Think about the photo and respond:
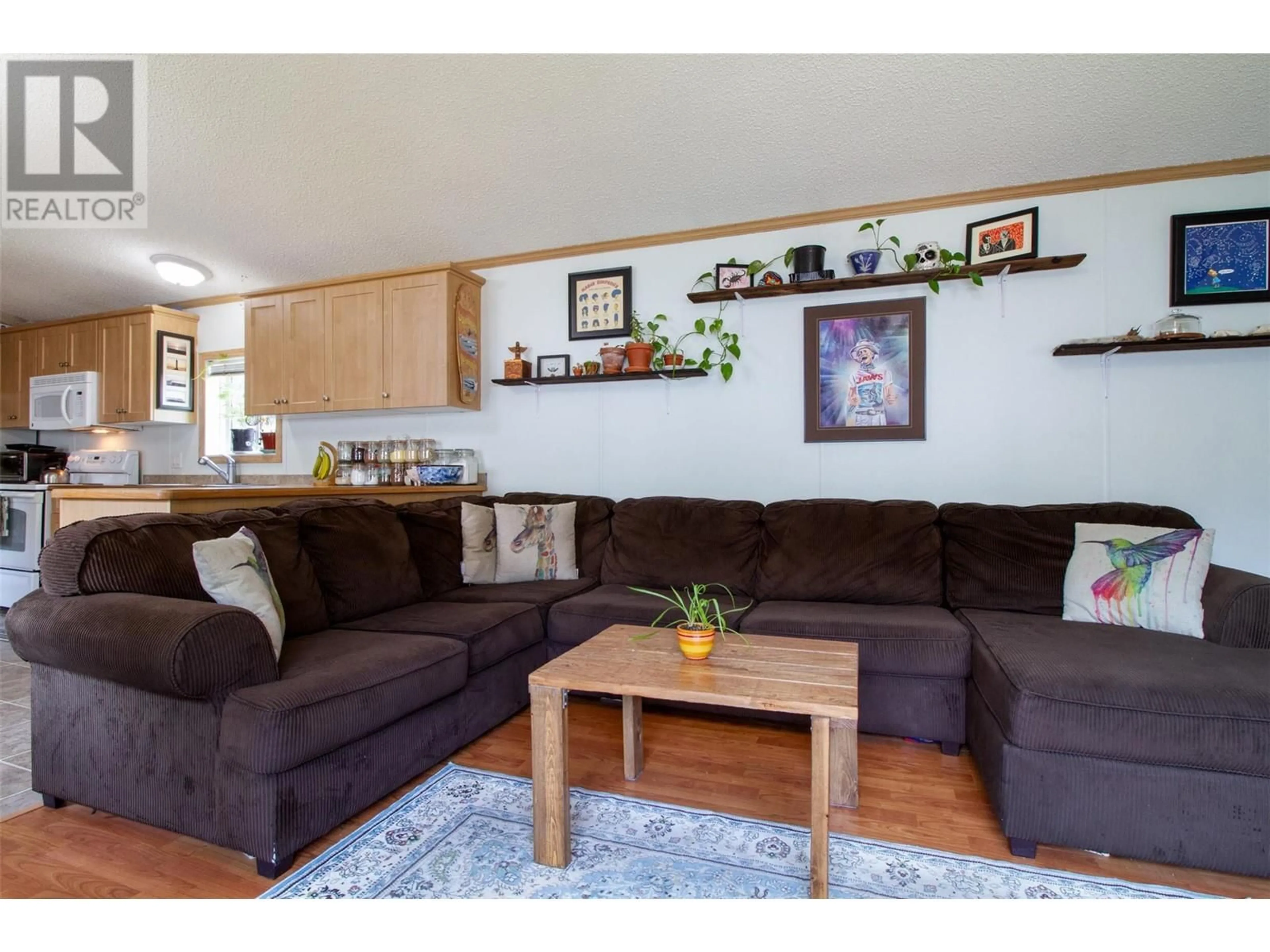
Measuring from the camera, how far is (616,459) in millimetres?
3604

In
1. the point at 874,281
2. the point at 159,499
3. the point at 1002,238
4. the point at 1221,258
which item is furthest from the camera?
the point at 874,281

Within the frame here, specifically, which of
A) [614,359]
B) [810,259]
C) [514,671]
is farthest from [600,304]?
[514,671]

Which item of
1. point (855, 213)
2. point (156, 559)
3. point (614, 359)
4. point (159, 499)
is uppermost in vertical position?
point (855, 213)

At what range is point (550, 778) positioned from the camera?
157 cm

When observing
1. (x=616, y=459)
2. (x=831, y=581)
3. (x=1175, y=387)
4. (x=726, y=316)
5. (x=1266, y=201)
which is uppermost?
(x=1266, y=201)

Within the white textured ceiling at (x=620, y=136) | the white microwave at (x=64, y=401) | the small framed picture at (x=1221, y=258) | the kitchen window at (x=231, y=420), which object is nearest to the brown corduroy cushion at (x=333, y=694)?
the white textured ceiling at (x=620, y=136)

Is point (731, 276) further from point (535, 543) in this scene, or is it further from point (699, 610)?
point (699, 610)

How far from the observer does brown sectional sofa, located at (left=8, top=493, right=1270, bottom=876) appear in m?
1.52

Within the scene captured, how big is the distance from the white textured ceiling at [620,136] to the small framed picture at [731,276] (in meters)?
0.26

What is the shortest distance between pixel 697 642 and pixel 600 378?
81.5 inches

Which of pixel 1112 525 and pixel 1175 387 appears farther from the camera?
pixel 1175 387
